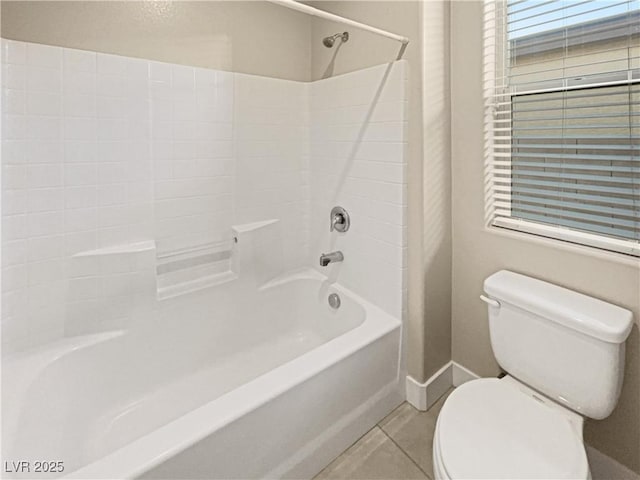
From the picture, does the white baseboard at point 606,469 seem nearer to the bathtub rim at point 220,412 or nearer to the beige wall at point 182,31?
the bathtub rim at point 220,412

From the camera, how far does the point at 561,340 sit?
124 centimetres

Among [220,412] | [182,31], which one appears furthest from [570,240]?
[182,31]

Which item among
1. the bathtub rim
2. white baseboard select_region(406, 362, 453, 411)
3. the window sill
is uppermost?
the window sill

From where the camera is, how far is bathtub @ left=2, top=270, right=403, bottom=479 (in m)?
1.12

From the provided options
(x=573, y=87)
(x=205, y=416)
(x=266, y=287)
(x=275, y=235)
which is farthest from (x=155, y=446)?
(x=573, y=87)

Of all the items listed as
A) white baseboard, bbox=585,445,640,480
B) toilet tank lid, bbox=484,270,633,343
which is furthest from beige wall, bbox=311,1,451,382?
white baseboard, bbox=585,445,640,480

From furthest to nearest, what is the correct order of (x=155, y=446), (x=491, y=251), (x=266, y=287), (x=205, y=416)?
(x=266, y=287) < (x=491, y=251) < (x=205, y=416) < (x=155, y=446)

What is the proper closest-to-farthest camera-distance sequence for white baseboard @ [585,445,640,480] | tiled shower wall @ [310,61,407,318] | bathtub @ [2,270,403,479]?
1. bathtub @ [2,270,403,479]
2. white baseboard @ [585,445,640,480]
3. tiled shower wall @ [310,61,407,318]

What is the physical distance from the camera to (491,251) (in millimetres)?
1634

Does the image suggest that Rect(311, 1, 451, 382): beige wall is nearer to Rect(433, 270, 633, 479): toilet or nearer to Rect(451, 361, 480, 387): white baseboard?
Rect(451, 361, 480, 387): white baseboard

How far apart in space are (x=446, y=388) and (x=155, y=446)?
1.44 meters

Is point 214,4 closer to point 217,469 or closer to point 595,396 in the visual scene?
point 217,469

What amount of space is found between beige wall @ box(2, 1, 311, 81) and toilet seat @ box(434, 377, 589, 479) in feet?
6.33

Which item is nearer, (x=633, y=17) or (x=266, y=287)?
(x=633, y=17)
